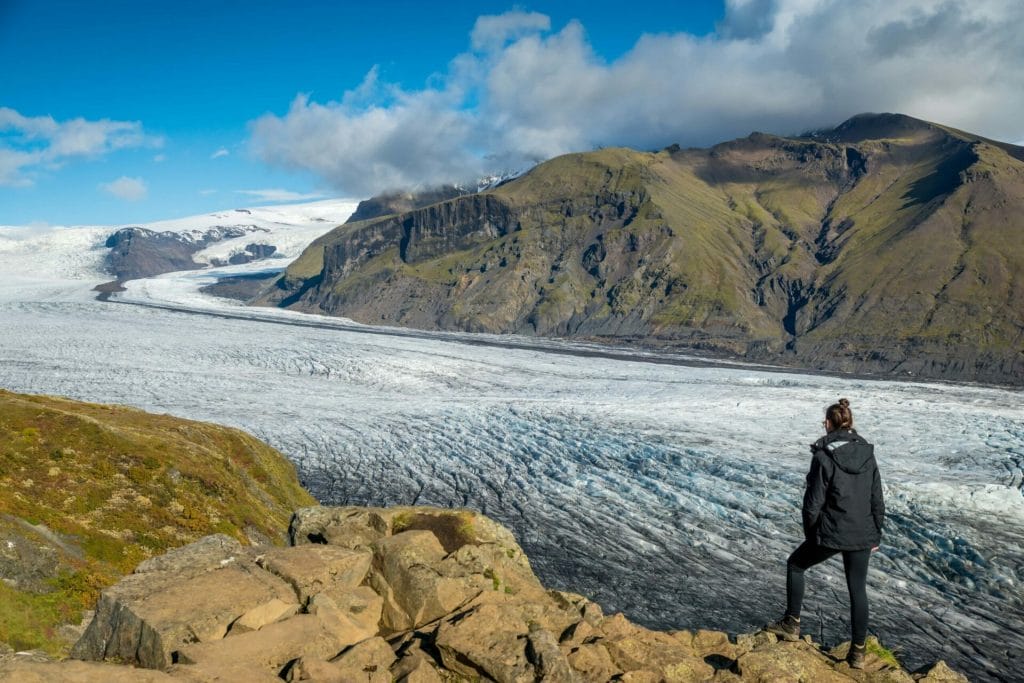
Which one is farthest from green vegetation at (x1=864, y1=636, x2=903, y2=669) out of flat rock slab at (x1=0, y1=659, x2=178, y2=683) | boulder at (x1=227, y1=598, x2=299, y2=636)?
flat rock slab at (x1=0, y1=659, x2=178, y2=683)

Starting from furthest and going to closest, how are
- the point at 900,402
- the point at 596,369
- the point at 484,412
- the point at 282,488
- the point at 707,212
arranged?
the point at 707,212 → the point at 596,369 → the point at 900,402 → the point at 484,412 → the point at 282,488

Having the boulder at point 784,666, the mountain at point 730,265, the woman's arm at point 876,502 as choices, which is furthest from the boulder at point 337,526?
the mountain at point 730,265

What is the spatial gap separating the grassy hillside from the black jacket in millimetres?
11063

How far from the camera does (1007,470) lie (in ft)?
112

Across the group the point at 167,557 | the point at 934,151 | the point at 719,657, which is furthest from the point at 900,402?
the point at 934,151

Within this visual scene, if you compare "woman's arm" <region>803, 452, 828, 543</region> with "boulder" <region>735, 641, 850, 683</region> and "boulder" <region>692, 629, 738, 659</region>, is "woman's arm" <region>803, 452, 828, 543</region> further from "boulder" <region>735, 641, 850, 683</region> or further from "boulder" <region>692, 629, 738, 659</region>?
"boulder" <region>692, 629, 738, 659</region>

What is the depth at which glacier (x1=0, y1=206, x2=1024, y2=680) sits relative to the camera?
70.1 ft

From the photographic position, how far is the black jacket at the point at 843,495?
8688mm

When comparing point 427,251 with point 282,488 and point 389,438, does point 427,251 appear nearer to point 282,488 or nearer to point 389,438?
point 389,438

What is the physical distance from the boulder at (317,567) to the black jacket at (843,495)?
21.8 feet

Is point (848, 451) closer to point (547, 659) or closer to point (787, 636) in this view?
point (787, 636)

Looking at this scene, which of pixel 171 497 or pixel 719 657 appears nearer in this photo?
pixel 719 657

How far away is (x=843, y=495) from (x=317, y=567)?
24.6 ft

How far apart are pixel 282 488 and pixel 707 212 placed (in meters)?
172
